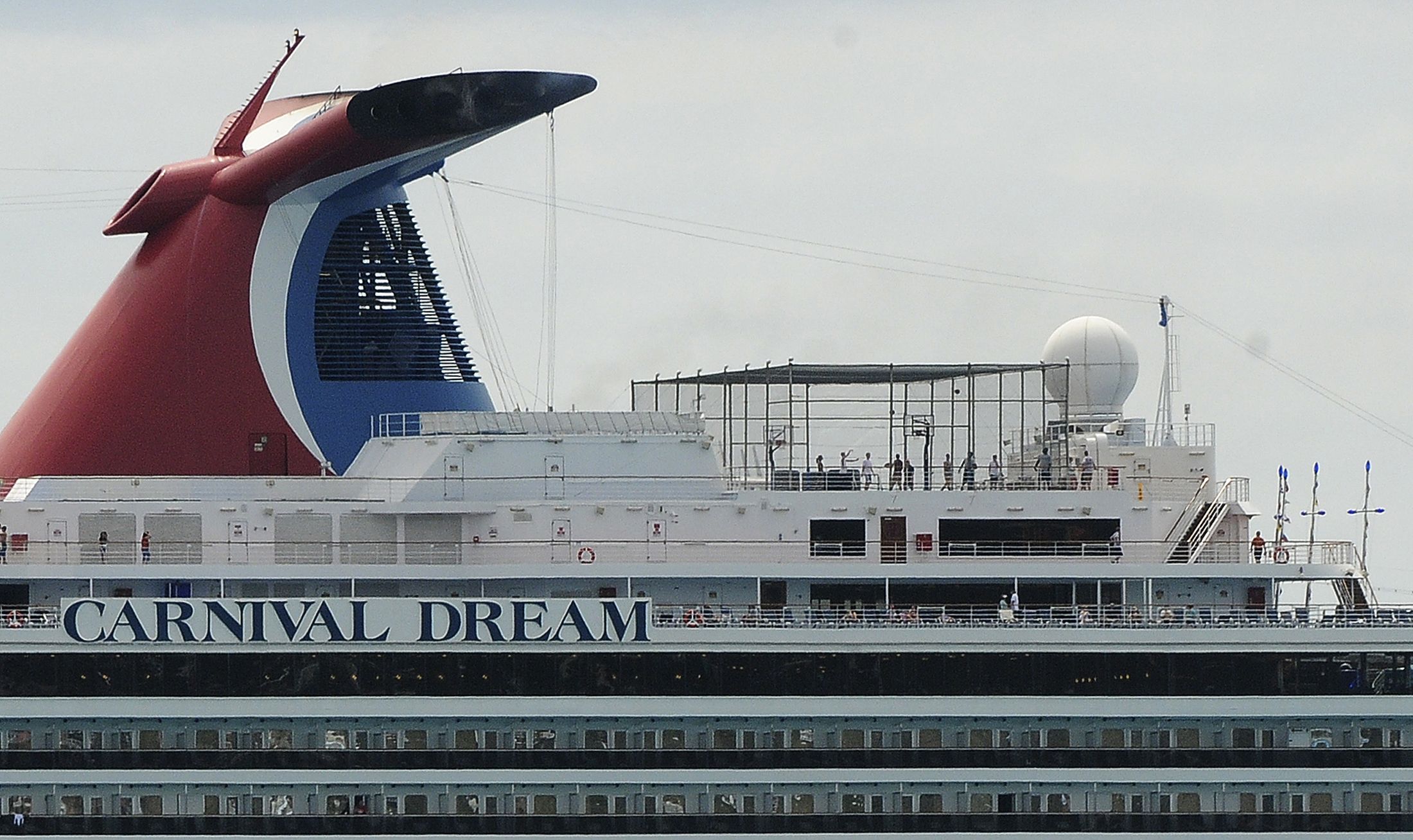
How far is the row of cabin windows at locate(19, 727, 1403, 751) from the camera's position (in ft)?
171

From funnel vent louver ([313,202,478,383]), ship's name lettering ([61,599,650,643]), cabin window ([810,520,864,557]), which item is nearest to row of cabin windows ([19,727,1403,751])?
ship's name lettering ([61,599,650,643])

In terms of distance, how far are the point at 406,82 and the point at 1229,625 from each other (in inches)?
948

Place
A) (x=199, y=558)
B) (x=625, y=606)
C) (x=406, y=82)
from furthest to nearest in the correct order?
1. (x=406, y=82)
2. (x=199, y=558)
3. (x=625, y=606)

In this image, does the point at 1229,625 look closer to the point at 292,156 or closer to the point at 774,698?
the point at 774,698

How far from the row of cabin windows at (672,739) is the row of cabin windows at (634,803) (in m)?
1.11

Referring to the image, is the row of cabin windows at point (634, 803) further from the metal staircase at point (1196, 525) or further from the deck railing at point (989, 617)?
the metal staircase at point (1196, 525)

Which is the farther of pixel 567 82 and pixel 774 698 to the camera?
pixel 567 82

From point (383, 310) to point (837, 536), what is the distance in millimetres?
16297

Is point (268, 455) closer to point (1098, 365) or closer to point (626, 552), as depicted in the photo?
point (626, 552)

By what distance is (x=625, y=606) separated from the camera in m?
51.5

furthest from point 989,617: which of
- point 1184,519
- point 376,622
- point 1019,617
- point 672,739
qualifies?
point 376,622

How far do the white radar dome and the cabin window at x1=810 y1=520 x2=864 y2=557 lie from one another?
1195 centimetres

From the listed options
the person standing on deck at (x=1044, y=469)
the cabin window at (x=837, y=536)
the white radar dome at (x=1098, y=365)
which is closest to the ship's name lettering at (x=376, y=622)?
the cabin window at (x=837, y=536)

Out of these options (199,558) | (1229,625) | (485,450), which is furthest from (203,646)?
(1229,625)
